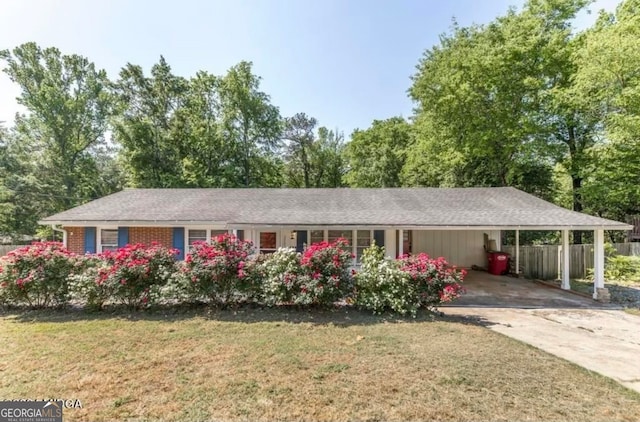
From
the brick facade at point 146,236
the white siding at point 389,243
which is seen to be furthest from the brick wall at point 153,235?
the white siding at point 389,243

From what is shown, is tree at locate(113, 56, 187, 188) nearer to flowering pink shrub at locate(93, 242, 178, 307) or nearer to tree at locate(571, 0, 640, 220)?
flowering pink shrub at locate(93, 242, 178, 307)

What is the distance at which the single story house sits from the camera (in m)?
10.1

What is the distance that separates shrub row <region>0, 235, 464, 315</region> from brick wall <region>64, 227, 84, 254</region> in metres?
4.94

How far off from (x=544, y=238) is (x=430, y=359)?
21.9 meters

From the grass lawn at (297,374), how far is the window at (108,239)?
6022 mm

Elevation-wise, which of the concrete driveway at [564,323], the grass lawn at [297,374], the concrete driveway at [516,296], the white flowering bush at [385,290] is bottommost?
the concrete driveway at [516,296]

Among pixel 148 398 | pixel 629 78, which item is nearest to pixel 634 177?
pixel 629 78

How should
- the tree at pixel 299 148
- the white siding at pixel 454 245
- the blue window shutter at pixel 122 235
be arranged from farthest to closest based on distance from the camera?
the tree at pixel 299 148 < the white siding at pixel 454 245 < the blue window shutter at pixel 122 235

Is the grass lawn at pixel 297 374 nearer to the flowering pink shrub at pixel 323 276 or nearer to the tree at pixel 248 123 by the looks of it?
the flowering pink shrub at pixel 323 276

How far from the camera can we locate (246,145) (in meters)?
27.7

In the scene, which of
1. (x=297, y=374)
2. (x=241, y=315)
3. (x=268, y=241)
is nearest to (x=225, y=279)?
(x=241, y=315)

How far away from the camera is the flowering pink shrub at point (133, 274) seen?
Result: 23.9ft

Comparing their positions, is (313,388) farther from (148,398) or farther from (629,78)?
(629,78)

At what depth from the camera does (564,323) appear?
7.12 m
